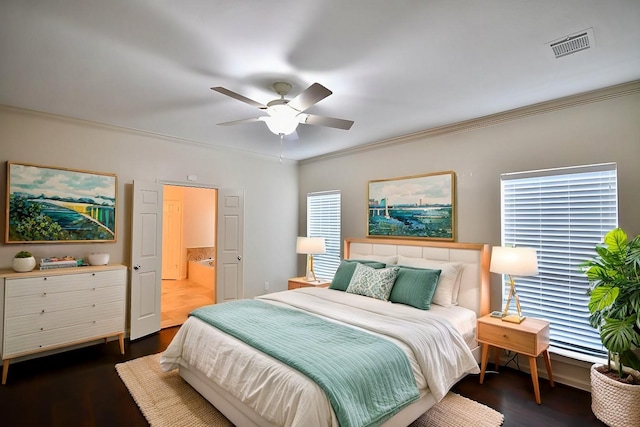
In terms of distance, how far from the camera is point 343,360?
200 centimetres

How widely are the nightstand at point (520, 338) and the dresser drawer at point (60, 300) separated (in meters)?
4.04

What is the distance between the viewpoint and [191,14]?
6.04ft

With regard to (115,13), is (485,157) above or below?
below

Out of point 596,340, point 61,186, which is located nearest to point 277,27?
point 61,186

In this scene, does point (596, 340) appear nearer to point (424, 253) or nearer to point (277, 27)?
point (424, 253)

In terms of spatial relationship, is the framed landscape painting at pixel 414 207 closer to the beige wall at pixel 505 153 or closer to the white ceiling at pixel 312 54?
the beige wall at pixel 505 153

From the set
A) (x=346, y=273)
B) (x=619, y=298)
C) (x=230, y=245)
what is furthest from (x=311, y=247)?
(x=619, y=298)

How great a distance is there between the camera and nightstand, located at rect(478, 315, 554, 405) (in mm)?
2697

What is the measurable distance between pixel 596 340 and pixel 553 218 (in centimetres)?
114

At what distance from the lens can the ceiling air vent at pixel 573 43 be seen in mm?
2027

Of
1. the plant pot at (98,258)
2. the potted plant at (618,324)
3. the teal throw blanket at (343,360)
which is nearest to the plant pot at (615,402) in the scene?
the potted plant at (618,324)

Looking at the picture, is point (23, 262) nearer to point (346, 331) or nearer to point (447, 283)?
point (346, 331)

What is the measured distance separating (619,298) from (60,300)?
16.6 ft

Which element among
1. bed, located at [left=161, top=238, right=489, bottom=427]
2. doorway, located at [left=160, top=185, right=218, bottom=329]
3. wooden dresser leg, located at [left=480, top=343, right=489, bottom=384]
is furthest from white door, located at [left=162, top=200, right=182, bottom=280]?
wooden dresser leg, located at [left=480, top=343, right=489, bottom=384]
